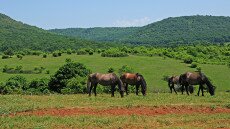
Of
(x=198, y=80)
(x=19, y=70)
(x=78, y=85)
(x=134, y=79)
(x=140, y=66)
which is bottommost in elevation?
(x=19, y=70)

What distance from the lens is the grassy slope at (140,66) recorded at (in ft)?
320

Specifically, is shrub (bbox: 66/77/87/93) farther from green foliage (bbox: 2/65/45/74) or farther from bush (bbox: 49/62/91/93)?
green foliage (bbox: 2/65/45/74)

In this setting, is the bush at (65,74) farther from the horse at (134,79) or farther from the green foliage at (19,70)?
the green foliage at (19,70)

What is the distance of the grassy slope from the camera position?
320 feet

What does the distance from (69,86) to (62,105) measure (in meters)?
34.0

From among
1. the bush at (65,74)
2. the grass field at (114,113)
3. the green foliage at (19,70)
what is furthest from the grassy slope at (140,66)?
the grass field at (114,113)

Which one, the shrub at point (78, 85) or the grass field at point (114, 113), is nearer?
the grass field at point (114, 113)

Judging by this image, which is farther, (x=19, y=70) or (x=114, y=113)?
(x=19, y=70)

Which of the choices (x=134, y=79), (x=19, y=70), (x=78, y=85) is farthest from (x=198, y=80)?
(x=19, y=70)

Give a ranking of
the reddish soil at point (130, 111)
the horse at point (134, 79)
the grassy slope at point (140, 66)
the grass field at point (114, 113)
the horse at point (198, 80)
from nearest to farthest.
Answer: the grass field at point (114, 113) → the reddish soil at point (130, 111) → the horse at point (134, 79) → the horse at point (198, 80) → the grassy slope at point (140, 66)

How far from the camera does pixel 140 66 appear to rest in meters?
A: 113

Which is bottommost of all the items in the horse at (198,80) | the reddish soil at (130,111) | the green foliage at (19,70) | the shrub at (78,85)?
the green foliage at (19,70)

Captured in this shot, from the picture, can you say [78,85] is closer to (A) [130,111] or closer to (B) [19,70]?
(A) [130,111]

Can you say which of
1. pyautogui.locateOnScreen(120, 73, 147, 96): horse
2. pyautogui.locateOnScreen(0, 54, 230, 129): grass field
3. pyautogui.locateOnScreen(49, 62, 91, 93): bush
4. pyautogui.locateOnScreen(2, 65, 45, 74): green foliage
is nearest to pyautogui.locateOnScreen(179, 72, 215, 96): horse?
pyautogui.locateOnScreen(120, 73, 147, 96): horse
